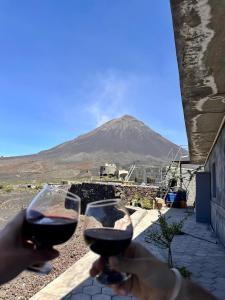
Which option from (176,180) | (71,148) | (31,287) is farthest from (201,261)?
(71,148)

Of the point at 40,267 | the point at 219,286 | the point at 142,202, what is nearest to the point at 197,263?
the point at 219,286

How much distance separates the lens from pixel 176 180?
22781 millimetres

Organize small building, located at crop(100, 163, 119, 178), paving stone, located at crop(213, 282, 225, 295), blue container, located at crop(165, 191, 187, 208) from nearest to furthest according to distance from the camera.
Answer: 1. paving stone, located at crop(213, 282, 225, 295)
2. blue container, located at crop(165, 191, 187, 208)
3. small building, located at crop(100, 163, 119, 178)

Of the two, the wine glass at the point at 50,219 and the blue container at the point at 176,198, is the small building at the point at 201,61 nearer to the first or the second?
the wine glass at the point at 50,219

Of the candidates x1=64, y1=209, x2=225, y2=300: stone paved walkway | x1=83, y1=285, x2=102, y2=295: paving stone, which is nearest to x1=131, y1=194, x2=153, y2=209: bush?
x1=64, y1=209, x2=225, y2=300: stone paved walkway

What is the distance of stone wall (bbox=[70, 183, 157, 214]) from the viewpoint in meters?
21.4

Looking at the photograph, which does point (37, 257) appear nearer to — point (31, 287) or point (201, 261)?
point (31, 287)

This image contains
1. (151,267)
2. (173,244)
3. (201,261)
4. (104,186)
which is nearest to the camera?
(151,267)

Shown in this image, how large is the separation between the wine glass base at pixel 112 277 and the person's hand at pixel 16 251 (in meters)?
0.25

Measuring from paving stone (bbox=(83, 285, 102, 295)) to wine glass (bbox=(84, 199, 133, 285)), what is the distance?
415 cm

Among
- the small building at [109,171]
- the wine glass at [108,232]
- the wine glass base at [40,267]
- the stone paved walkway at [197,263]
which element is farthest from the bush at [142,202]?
the small building at [109,171]

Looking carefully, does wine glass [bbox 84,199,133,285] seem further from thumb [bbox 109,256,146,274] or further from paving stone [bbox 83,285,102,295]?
paving stone [bbox 83,285,102,295]

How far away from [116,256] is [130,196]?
67.4 ft

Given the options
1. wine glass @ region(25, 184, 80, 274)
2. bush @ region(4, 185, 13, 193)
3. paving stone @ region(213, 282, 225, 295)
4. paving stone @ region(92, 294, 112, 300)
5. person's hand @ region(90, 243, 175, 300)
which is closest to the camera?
person's hand @ region(90, 243, 175, 300)
